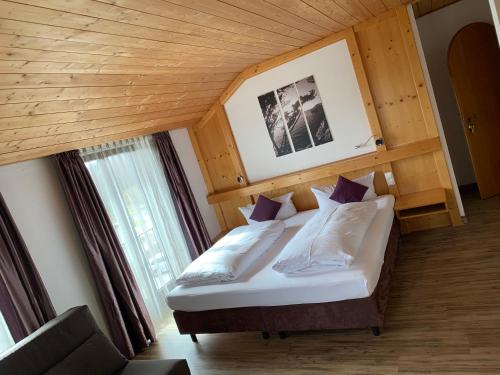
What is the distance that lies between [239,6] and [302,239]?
6.10 feet

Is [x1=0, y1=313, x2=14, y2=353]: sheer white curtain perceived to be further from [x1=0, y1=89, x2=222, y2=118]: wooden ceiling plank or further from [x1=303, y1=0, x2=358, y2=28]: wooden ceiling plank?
[x1=303, y1=0, x2=358, y2=28]: wooden ceiling plank

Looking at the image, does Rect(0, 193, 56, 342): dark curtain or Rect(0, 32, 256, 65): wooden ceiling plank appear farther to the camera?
Rect(0, 193, 56, 342): dark curtain

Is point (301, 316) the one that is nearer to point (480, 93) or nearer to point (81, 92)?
point (81, 92)

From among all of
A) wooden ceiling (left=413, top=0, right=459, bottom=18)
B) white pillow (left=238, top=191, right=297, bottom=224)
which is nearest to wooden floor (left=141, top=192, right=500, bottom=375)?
white pillow (left=238, top=191, right=297, bottom=224)

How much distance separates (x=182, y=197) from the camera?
4.92 meters

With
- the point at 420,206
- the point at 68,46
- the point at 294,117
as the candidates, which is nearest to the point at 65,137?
the point at 68,46

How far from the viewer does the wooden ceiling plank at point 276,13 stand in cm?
244

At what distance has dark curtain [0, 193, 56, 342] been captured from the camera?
118 inches

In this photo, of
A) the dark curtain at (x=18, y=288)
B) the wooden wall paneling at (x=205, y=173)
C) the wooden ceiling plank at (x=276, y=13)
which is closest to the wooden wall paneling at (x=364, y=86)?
the wooden ceiling plank at (x=276, y=13)

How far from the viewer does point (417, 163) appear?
435cm

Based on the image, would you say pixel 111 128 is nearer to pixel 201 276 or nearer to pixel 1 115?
pixel 1 115

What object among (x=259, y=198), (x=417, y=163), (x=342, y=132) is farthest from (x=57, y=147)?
(x=417, y=163)

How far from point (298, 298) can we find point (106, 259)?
6.12 ft

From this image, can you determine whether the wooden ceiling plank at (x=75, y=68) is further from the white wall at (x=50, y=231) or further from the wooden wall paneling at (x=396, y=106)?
the wooden wall paneling at (x=396, y=106)
